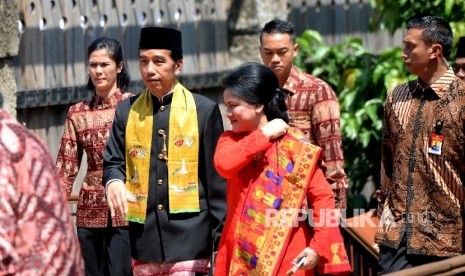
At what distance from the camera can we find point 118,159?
258 inches

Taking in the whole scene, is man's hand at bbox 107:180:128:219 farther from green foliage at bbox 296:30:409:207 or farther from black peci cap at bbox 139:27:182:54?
green foliage at bbox 296:30:409:207

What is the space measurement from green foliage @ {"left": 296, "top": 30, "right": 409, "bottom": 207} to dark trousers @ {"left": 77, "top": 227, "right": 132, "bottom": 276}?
141 inches

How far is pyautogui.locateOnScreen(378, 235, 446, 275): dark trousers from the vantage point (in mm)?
6375

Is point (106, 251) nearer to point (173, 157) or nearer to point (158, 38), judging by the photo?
point (173, 157)

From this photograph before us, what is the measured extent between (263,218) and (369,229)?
259 cm

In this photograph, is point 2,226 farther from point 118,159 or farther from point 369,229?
point 369,229

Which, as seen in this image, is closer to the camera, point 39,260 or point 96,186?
point 39,260

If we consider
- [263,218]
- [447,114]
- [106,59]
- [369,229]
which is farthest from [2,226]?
[369,229]

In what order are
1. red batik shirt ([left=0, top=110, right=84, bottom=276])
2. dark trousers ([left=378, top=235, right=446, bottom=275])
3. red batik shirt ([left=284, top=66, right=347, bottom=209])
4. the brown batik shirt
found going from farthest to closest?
red batik shirt ([left=284, top=66, right=347, bottom=209]) < dark trousers ([left=378, top=235, right=446, bottom=275]) < the brown batik shirt < red batik shirt ([left=0, top=110, right=84, bottom=276])

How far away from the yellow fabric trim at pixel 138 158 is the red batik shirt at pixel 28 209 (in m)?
2.43

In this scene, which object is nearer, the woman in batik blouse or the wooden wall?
the woman in batik blouse

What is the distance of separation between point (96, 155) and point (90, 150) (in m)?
0.05

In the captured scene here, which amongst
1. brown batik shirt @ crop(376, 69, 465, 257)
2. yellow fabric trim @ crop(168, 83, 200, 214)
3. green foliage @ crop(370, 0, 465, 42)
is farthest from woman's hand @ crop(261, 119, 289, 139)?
green foliage @ crop(370, 0, 465, 42)

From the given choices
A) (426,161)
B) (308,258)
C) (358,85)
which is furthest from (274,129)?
(358,85)
